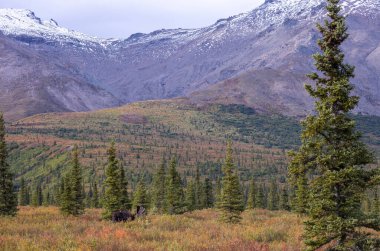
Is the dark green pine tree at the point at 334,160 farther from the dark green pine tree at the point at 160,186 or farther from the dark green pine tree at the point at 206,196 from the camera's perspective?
the dark green pine tree at the point at 206,196

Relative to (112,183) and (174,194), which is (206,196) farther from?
(112,183)

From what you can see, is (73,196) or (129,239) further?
(73,196)

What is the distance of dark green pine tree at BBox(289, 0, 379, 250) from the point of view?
13.0 m

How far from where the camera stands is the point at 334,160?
1334 centimetres

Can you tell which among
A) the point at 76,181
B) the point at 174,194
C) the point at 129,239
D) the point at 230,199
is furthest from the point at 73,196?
the point at 129,239

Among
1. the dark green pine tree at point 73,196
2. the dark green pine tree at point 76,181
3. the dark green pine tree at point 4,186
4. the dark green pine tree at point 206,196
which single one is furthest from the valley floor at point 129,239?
the dark green pine tree at point 206,196

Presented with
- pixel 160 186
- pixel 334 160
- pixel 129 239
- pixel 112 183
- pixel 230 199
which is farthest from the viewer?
pixel 160 186

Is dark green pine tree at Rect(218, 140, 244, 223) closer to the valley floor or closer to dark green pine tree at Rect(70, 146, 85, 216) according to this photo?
the valley floor

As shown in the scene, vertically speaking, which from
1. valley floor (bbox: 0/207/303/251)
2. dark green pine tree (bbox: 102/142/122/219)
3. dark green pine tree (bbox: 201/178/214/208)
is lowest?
dark green pine tree (bbox: 201/178/214/208)

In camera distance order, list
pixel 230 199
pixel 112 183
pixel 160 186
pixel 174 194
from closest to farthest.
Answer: pixel 230 199
pixel 112 183
pixel 174 194
pixel 160 186

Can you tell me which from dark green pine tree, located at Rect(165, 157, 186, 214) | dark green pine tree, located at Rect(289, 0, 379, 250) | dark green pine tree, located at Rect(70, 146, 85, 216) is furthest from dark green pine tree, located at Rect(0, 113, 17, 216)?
dark green pine tree, located at Rect(289, 0, 379, 250)

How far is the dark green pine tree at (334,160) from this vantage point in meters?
13.0

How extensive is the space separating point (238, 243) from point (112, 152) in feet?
73.2

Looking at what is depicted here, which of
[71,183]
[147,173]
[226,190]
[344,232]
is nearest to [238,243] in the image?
[344,232]
